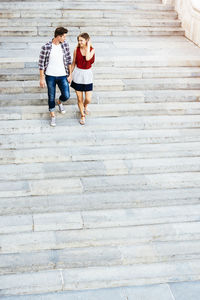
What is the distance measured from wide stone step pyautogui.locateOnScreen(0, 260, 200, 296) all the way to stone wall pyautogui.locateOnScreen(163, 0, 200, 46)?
7.49m

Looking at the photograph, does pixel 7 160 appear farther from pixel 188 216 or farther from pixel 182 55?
pixel 182 55

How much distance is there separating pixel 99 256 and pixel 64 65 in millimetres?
3602

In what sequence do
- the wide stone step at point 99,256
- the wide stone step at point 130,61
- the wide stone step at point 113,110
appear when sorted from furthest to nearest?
the wide stone step at point 130,61, the wide stone step at point 113,110, the wide stone step at point 99,256

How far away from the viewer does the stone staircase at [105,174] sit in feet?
19.5

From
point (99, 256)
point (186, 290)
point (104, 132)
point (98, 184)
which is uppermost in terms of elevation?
point (104, 132)

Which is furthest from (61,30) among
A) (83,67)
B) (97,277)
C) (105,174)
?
(97,277)

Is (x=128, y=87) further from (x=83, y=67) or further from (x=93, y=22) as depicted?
(x=93, y=22)

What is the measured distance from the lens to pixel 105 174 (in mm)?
7512

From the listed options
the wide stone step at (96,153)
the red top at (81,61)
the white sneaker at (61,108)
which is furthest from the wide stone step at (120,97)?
the wide stone step at (96,153)

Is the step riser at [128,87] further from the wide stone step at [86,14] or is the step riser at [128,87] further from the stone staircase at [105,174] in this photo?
the wide stone step at [86,14]

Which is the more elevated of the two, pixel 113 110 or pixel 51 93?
pixel 51 93

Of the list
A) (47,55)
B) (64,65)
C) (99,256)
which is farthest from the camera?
(64,65)

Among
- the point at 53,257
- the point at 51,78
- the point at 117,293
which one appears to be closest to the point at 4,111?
the point at 51,78

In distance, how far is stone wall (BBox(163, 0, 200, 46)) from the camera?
1173cm
